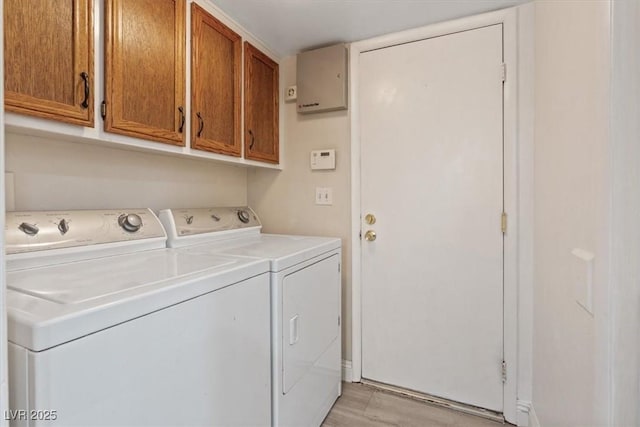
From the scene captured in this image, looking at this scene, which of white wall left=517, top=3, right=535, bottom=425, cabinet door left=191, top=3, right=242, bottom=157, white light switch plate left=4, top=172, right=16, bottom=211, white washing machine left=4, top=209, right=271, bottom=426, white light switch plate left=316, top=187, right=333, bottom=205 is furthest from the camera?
white light switch plate left=316, top=187, right=333, bottom=205

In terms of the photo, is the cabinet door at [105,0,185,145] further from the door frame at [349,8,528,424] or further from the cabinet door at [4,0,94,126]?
the door frame at [349,8,528,424]

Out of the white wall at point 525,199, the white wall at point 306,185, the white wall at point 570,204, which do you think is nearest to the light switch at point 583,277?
the white wall at point 570,204

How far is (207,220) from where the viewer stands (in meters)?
1.73

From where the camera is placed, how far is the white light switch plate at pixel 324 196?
2119 millimetres

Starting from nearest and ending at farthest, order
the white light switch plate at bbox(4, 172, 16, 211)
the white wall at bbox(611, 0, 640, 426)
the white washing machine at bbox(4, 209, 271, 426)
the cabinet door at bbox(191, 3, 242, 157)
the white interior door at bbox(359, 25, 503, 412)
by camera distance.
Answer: the white washing machine at bbox(4, 209, 271, 426), the white wall at bbox(611, 0, 640, 426), the white light switch plate at bbox(4, 172, 16, 211), the cabinet door at bbox(191, 3, 242, 157), the white interior door at bbox(359, 25, 503, 412)

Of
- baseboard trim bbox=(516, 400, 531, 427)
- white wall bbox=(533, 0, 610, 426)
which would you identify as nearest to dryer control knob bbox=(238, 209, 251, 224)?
white wall bbox=(533, 0, 610, 426)

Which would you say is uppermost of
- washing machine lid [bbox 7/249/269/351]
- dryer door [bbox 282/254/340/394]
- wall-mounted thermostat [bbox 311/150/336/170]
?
wall-mounted thermostat [bbox 311/150/336/170]

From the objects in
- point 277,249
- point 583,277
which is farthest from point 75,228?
point 583,277

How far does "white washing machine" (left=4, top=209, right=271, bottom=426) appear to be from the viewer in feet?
2.04

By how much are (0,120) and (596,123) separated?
1.35m

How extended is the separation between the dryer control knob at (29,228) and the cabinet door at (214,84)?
0.69 m

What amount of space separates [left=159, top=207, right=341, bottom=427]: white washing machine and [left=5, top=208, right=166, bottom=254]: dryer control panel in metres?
0.12

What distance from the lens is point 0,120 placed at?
22.2 inches

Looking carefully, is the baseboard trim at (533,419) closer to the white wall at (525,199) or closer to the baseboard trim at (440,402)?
the white wall at (525,199)
